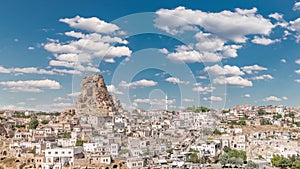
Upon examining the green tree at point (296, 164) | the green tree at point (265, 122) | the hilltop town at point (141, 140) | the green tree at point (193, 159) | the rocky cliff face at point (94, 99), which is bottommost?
the green tree at point (296, 164)

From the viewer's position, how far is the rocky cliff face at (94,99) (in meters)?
25.5

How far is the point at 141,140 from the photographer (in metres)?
17.5

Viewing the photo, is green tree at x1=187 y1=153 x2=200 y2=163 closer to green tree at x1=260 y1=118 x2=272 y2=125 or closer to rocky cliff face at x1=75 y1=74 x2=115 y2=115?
rocky cliff face at x1=75 y1=74 x2=115 y2=115

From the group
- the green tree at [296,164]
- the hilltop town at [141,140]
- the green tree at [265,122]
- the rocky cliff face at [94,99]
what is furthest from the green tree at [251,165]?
the rocky cliff face at [94,99]

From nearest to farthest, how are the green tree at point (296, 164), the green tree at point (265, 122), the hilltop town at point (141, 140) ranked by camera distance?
1. the hilltop town at point (141, 140)
2. the green tree at point (296, 164)
3. the green tree at point (265, 122)

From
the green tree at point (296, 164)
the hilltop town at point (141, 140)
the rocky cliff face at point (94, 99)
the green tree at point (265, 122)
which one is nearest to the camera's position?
the hilltop town at point (141, 140)

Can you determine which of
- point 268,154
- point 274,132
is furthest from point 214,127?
point 268,154

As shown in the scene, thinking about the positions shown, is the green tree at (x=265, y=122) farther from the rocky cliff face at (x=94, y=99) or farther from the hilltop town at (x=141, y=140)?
the rocky cliff face at (x=94, y=99)

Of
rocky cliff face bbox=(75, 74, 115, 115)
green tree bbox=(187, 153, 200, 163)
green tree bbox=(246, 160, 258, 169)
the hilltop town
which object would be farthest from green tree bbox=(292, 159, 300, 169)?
rocky cliff face bbox=(75, 74, 115, 115)

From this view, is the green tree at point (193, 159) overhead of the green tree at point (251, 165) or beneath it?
overhead

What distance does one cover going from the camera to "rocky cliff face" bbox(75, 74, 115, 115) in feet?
83.5

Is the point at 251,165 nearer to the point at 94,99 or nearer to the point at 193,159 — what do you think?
the point at 193,159

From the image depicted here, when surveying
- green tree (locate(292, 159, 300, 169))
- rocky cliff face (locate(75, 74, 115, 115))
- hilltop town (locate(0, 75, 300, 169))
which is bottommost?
green tree (locate(292, 159, 300, 169))

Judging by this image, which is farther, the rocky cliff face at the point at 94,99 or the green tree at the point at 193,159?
the rocky cliff face at the point at 94,99
